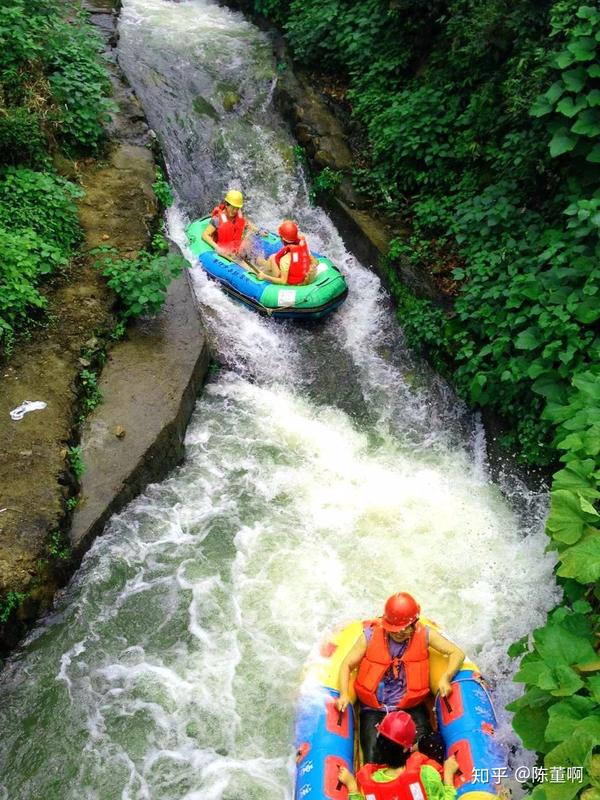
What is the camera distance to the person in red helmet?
178 inches

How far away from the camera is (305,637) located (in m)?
5.18

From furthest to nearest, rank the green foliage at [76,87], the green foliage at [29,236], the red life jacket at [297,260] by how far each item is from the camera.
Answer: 1. the green foliage at [76,87]
2. the red life jacket at [297,260]
3. the green foliage at [29,236]

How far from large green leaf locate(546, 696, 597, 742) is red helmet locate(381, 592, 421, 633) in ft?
4.49

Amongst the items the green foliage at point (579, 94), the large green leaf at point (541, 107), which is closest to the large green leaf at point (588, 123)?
the green foliage at point (579, 94)

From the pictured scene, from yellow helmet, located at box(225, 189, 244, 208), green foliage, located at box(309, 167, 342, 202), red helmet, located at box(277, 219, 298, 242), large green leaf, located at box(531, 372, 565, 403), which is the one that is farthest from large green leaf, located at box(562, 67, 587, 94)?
yellow helmet, located at box(225, 189, 244, 208)

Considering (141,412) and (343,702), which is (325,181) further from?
(343,702)

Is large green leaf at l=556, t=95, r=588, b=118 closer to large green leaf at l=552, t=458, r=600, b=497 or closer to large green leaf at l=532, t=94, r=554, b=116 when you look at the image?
large green leaf at l=532, t=94, r=554, b=116

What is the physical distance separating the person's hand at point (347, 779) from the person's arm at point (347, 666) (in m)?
0.43

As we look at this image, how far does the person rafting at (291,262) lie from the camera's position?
8.02 meters

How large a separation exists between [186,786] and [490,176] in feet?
21.4

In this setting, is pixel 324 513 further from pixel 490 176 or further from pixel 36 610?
pixel 490 176

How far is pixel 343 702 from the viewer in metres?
4.39

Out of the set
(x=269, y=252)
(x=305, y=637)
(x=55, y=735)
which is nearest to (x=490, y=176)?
(x=269, y=252)

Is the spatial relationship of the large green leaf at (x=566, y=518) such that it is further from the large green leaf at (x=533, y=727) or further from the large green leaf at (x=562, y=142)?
the large green leaf at (x=562, y=142)
